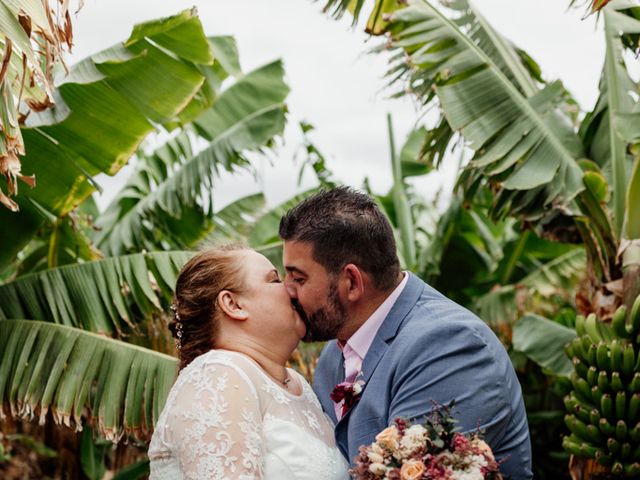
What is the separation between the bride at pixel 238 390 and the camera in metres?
3.26

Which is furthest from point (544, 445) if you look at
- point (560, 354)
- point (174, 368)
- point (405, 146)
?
point (174, 368)

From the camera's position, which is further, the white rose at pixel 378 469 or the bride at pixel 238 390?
the bride at pixel 238 390

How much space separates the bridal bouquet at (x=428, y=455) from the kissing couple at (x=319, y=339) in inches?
15.6

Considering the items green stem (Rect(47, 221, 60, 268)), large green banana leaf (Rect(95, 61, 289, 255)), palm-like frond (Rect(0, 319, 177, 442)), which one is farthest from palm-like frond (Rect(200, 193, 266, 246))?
palm-like frond (Rect(0, 319, 177, 442))

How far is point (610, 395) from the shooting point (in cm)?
675

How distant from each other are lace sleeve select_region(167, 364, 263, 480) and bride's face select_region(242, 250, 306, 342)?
1.25 ft

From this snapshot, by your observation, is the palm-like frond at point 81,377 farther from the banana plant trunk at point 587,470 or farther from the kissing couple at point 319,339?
the banana plant trunk at point 587,470

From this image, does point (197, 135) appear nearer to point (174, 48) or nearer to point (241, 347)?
point (174, 48)

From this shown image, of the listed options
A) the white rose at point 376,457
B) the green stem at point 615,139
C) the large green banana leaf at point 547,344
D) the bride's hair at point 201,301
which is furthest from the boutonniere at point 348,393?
the large green banana leaf at point 547,344

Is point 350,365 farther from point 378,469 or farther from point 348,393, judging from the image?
point 378,469

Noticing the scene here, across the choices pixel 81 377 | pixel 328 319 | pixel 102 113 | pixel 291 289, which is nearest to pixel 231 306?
Answer: pixel 291 289

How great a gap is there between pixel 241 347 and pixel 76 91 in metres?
3.14

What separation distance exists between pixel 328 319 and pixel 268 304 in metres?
0.27

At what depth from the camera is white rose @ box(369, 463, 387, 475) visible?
2854 millimetres
